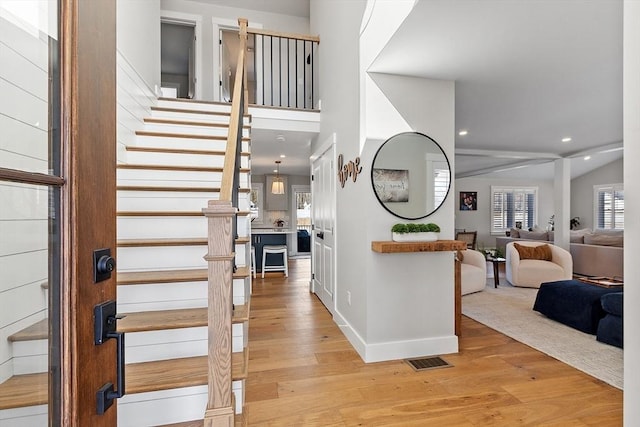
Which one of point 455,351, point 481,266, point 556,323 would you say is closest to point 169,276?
point 455,351

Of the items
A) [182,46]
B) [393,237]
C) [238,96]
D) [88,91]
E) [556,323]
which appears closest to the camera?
[88,91]

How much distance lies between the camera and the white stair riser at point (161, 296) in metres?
1.89

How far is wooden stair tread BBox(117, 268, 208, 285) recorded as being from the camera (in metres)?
1.85

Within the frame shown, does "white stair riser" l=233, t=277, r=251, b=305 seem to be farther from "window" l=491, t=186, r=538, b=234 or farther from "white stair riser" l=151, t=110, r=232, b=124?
"window" l=491, t=186, r=538, b=234

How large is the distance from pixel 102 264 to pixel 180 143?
10.1 ft

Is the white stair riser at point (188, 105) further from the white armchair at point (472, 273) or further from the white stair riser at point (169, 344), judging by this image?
the white armchair at point (472, 273)

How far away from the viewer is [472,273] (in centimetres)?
441

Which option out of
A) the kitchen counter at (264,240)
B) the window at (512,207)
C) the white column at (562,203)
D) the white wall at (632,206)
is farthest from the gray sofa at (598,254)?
the white wall at (632,206)

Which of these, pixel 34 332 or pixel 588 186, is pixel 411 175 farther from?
pixel 588 186

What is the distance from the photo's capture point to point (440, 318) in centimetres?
266

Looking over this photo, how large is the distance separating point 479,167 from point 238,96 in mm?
7830

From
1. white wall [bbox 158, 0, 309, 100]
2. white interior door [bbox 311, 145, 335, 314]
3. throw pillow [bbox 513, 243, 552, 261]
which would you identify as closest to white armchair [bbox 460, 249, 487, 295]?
throw pillow [bbox 513, 243, 552, 261]

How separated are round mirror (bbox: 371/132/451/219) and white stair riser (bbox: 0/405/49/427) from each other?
225cm

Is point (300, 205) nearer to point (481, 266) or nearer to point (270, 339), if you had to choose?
point (481, 266)
